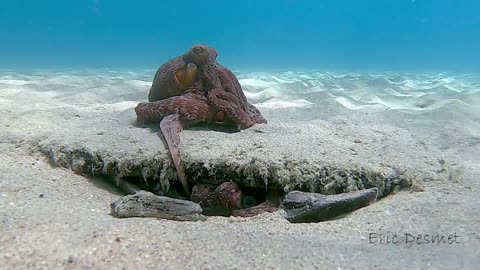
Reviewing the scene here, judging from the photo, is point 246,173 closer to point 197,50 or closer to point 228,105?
point 228,105

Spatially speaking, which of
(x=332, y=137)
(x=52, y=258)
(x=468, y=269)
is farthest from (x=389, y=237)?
(x=332, y=137)

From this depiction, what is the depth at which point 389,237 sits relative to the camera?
196cm

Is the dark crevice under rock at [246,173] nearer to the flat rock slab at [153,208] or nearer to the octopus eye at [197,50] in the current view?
the flat rock slab at [153,208]

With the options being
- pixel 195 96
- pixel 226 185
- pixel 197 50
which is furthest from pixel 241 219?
pixel 197 50

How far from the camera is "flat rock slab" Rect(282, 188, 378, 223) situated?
246cm

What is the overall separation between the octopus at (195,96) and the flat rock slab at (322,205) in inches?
63.6

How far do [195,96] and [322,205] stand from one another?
7.31ft

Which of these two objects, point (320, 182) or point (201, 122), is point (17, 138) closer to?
point (201, 122)

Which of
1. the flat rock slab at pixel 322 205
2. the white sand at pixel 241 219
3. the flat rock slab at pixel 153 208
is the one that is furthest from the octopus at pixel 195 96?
the flat rock slab at pixel 322 205

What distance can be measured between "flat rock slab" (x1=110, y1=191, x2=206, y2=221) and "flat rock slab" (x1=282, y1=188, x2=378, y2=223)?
696 millimetres

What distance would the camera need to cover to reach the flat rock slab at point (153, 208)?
2.31 meters

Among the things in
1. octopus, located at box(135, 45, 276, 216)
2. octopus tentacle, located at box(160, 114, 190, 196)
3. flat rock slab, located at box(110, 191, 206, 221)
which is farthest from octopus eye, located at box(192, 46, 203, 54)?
flat rock slab, located at box(110, 191, 206, 221)

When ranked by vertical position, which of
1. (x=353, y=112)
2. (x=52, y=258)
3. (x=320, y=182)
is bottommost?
(x=52, y=258)

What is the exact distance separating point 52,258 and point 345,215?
1.92 m
